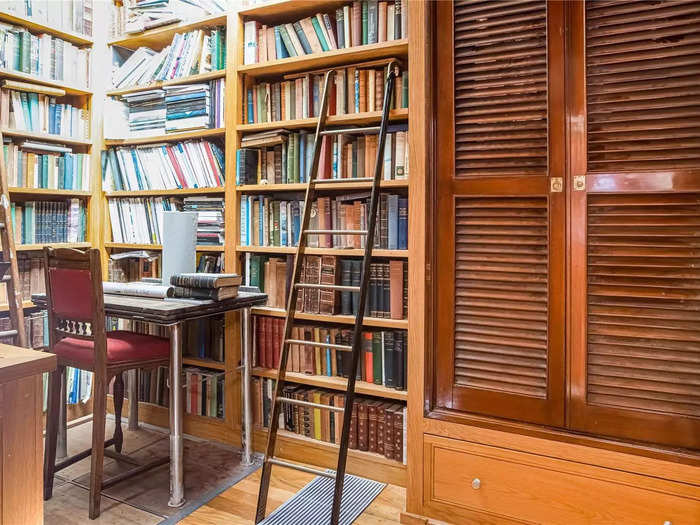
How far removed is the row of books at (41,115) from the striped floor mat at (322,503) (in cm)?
244

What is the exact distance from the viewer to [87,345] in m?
2.15

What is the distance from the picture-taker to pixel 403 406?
7.84 ft

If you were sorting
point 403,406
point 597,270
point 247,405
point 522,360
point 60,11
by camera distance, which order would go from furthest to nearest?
point 60,11 < point 247,405 < point 403,406 < point 522,360 < point 597,270

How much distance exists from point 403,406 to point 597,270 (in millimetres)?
1097

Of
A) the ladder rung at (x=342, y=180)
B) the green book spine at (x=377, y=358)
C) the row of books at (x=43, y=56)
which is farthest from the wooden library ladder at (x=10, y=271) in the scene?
the green book spine at (x=377, y=358)

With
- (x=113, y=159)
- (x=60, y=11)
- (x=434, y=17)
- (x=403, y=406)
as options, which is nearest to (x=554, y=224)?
(x=434, y=17)

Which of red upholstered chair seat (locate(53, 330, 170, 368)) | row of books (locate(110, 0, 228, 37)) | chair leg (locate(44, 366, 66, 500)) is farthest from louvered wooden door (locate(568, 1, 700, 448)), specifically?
chair leg (locate(44, 366, 66, 500))

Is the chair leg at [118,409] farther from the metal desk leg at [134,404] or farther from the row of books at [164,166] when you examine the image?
the row of books at [164,166]

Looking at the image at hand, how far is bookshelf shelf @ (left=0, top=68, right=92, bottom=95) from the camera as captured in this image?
2.71 m

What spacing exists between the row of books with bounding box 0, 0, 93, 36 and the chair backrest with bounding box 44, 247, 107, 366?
1537mm

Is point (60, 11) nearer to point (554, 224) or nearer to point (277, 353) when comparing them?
point (277, 353)

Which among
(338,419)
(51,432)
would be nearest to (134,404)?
(51,432)

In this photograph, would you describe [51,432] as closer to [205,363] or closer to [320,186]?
[205,363]

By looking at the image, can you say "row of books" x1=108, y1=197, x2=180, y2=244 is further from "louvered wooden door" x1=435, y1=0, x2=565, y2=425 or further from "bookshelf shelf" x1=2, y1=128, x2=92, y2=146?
"louvered wooden door" x1=435, y1=0, x2=565, y2=425
